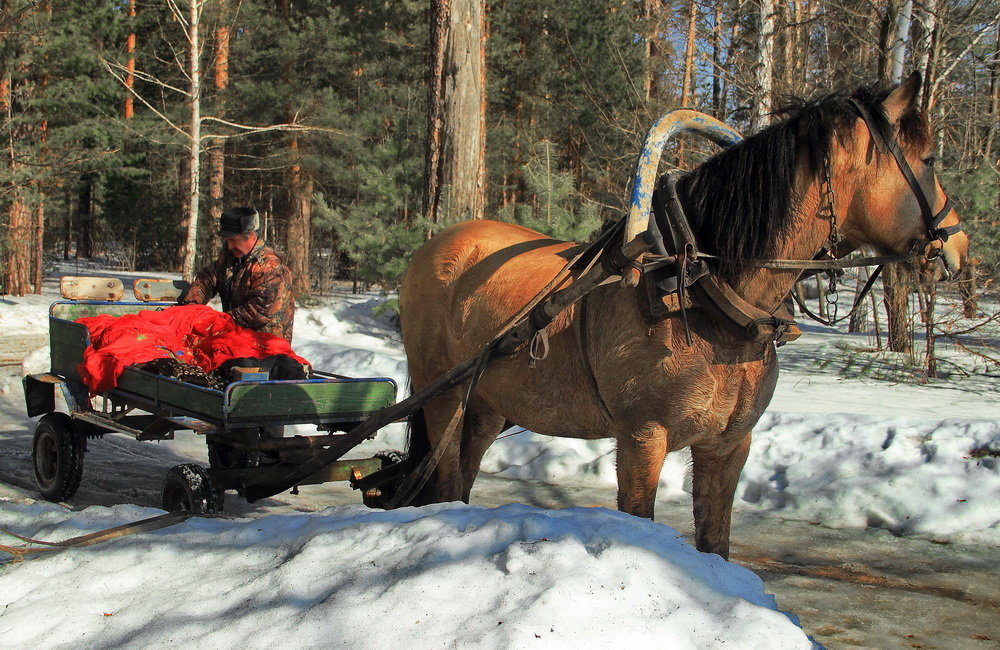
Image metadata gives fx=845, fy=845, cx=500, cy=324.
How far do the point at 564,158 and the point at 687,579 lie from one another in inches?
1016

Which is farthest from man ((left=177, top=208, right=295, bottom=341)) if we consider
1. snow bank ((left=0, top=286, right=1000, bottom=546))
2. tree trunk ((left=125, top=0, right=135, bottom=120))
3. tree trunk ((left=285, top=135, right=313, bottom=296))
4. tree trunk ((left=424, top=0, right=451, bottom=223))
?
tree trunk ((left=125, top=0, right=135, bottom=120))

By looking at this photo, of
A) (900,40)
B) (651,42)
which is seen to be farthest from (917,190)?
(651,42)

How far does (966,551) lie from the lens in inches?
181

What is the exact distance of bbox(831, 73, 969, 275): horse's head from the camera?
9.17ft

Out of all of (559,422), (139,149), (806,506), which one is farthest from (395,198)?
(139,149)

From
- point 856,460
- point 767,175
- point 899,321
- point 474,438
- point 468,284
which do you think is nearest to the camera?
point 767,175

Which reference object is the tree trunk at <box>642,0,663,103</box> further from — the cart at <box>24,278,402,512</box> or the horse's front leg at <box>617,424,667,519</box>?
the horse's front leg at <box>617,424,667,519</box>

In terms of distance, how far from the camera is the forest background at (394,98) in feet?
36.1

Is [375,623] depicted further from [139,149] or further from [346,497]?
[139,149]

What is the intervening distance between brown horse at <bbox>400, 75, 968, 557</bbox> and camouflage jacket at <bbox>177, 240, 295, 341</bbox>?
1.99m

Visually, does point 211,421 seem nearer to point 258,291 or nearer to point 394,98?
point 258,291

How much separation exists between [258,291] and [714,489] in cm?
322

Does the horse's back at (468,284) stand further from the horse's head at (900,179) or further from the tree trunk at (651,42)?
the tree trunk at (651,42)

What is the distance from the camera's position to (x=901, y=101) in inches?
112
